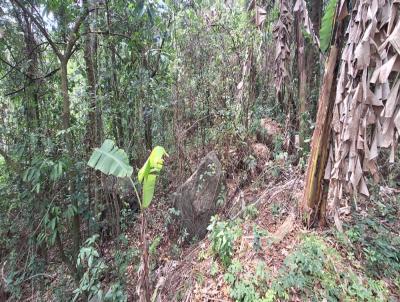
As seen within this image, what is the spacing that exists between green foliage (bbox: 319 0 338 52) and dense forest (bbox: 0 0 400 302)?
1 cm

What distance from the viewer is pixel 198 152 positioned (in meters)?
5.54

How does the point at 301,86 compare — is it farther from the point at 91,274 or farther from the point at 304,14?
the point at 91,274

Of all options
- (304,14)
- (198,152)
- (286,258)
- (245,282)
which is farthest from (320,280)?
(304,14)

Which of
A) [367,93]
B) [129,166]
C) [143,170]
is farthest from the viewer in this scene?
[129,166]

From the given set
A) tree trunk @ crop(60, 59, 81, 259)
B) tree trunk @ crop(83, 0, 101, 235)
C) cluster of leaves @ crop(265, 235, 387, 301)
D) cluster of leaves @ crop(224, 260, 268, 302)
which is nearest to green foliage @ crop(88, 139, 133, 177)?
tree trunk @ crop(60, 59, 81, 259)

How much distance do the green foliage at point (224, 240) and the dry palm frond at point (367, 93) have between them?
130 centimetres

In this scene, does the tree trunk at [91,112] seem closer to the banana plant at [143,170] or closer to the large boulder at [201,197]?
the banana plant at [143,170]

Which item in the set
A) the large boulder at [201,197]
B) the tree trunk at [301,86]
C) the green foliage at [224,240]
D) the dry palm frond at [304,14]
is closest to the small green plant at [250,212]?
the green foliage at [224,240]

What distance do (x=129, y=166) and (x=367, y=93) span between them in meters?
2.19

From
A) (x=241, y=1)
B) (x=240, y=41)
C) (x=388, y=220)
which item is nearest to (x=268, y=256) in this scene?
(x=388, y=220)

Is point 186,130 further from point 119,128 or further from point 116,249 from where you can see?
point 116,249

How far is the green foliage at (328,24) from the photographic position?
10.3 ft

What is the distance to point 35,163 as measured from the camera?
12.4ft

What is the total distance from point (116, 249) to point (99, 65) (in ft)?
8.49
